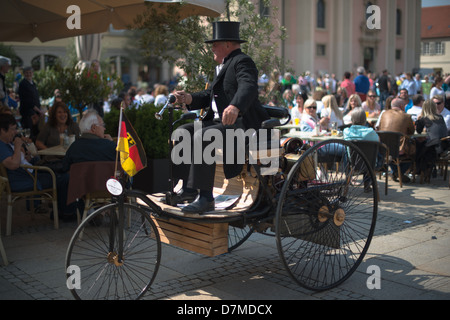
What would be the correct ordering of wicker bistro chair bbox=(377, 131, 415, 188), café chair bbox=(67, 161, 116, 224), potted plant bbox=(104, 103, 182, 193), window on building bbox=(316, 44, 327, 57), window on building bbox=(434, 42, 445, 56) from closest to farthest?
café chair bbox=(67, 161, 116, 224) → potted plant bbox=(104, 103, 182, 193) → wicker bistro chair bbox=(377, 131, 415, 188) → window on building bbox=(316, 44, 327, 57) → window on building bbox=(434, 42, 445, 56)

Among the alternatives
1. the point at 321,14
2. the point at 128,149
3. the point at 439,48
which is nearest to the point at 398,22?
the point at 321,14

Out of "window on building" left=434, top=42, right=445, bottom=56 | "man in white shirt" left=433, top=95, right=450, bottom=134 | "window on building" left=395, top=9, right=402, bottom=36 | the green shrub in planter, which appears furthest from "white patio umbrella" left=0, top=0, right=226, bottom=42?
"window on building" left=434, top=42, right=445, bottom=56

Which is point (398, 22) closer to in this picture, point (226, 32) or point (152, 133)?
point (152, 133)

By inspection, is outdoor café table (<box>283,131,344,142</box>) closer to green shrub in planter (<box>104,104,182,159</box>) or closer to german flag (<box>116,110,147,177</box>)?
green shrub in planter (<box>104,104,182,159</box>)

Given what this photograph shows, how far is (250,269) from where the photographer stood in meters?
5.13

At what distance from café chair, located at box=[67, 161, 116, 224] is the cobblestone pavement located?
20.0 inches

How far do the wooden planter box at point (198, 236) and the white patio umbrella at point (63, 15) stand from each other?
3.91m

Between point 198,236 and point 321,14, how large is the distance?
1805 inches

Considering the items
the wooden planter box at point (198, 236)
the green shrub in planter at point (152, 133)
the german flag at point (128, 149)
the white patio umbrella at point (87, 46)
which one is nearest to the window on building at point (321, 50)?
the white patio umbrella at point (87, 46)

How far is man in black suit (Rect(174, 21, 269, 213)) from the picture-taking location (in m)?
4.27

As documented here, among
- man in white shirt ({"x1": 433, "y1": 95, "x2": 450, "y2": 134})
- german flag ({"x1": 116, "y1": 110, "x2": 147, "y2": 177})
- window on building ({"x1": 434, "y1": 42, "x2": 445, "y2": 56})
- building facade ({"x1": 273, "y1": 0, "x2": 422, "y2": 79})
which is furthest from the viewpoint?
window on building ({"x1": 434, "y1": 42, "x2": 445, "y2": 56})

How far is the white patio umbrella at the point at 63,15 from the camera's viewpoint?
26.0ft
